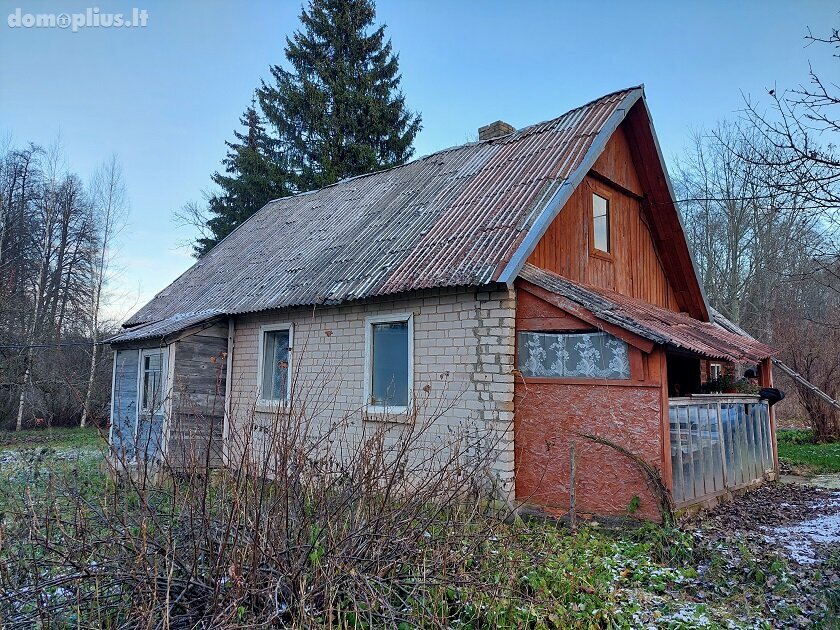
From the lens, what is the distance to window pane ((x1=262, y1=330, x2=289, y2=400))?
10.4 m

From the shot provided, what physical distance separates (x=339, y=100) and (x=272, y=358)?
16.0 m

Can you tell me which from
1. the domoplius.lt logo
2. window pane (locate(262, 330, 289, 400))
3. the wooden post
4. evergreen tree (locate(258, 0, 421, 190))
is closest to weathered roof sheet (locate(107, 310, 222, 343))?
window pane (locate(262, 330, 289, 400))

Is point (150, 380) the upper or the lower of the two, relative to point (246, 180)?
lower

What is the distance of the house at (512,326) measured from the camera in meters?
6.80

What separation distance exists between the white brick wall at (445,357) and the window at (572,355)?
26 centimetres

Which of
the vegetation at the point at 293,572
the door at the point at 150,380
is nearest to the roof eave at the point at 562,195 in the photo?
the vegetation at the point at 293,572

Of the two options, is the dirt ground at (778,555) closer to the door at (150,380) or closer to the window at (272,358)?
the window at (272,358)

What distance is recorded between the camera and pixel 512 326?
732 centimetres

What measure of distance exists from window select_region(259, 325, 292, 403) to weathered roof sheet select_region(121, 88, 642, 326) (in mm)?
652

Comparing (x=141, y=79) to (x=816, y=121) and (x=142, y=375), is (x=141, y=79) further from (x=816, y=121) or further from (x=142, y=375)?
(x=816, y=121)

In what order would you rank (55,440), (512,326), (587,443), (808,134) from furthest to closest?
(55,440)
(512,326)
(587,443)
(808,134)

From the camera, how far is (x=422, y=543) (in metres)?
3.90

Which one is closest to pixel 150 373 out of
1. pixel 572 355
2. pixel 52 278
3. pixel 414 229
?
pixel 414 229

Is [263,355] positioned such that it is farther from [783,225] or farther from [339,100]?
[339,100]
